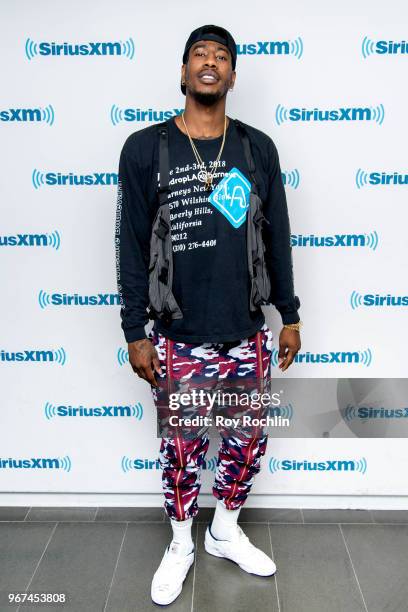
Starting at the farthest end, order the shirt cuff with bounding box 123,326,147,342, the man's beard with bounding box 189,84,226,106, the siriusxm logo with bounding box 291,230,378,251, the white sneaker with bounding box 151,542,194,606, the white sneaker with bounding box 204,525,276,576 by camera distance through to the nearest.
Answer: the siriusxm logo with bounding box 291,230,378,251 → the white sneaker with bounding box 204,525,276,576 → the white sneaker with bounding box 151,542,194,606 → the shirt cuff with bounding box 123,326,147,342 → the man's beard with bounding box 189,84,226,106

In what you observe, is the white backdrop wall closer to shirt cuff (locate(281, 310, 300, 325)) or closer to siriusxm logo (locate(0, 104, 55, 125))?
siriusxm logo (locate(0, 104, 55, 125))

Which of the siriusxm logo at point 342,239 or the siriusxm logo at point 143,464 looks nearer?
the siriusxm logo at point 342,239

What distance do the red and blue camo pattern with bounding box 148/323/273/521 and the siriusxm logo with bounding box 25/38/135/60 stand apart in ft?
3.28

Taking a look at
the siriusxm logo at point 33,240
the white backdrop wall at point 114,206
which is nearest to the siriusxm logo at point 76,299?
the white backdrop wall at point 114,206

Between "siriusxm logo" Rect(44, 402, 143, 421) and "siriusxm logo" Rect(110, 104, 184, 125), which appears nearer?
"siriusxm logo" Rect(110, 104, 184, 125)

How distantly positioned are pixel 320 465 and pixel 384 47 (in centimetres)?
166

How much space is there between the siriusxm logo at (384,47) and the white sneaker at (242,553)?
1820 millimetres

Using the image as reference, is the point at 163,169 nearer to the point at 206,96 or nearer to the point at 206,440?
the point at 206,96

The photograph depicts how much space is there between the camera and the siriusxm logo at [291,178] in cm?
221

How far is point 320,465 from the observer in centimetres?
251

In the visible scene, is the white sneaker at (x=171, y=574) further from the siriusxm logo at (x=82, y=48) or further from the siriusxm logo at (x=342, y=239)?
the siriusxm logo at (x=82, y=48)

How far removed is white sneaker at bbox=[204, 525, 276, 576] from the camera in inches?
84.0

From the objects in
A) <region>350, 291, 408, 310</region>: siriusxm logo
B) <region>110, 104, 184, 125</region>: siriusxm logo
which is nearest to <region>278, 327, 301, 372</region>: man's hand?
<region>350, 291, 408, 310</region>: siriusxm logo

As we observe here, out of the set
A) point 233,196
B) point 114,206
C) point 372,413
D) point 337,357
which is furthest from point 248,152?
point 372,413
